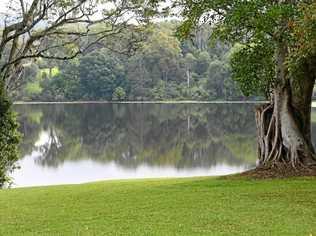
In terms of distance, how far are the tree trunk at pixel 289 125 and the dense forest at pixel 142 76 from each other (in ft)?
273

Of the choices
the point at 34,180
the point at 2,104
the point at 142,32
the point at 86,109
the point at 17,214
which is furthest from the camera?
the point at 86,109

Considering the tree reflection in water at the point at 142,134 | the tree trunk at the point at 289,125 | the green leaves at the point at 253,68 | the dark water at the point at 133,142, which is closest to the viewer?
the tree trunk at the point at 289,125

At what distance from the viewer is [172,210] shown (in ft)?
35.9

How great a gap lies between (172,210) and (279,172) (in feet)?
19.8

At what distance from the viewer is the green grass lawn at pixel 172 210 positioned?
9.33 metres

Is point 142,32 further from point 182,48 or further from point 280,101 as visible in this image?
point 182,48

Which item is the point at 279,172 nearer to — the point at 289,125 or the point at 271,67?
the point at 289,125

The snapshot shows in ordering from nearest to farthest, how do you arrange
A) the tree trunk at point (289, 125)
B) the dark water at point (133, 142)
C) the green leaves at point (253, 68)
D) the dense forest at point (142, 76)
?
the tree trunk at point (289, 125)
the green leaves at point (253, 68)
the dark water at point (133, 142)
the dense forest at point (142, 76)

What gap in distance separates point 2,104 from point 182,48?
93.0m

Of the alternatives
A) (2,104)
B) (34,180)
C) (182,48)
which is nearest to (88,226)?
(2,104)

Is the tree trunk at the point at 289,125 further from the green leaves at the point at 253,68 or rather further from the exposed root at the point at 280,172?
the green leaves at the point at 253,68

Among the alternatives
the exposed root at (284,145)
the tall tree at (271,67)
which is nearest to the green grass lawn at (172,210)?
the exposed root at (284,145)

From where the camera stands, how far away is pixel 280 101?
16984mm

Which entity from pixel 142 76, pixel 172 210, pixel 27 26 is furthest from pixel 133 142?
pixel 142 76
